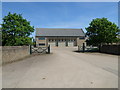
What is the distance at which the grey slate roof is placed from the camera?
4688cm

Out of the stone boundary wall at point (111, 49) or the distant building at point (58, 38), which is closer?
the stone boundary wall at point (111, 49)

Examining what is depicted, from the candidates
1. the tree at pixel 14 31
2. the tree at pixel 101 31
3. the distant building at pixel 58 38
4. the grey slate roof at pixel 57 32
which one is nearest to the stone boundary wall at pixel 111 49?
the tree at pixel 101 31

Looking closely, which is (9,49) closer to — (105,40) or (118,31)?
(105,40)

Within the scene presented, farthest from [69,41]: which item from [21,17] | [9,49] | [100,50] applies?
[9,49]

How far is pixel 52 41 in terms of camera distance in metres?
46.0

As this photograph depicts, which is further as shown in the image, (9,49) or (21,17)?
(21,17)

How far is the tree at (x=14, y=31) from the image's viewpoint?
15844 millimetres

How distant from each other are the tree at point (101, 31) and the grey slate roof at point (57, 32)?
27.6 m

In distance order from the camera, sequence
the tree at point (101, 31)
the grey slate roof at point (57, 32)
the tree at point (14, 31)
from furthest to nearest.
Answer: the grey slate roof at point (57, 32)
the tree at point (101, 31)
the tree at point (14, 31)

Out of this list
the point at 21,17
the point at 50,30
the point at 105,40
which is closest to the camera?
the point at 21,17

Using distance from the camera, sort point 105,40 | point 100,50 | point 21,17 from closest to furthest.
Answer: point 21,17 → point 105,40 → point 100,50

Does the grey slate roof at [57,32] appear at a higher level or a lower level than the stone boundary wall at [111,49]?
higher

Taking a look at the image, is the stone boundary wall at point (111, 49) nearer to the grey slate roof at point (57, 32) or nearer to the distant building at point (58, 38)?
the distant building at point (58, 38)

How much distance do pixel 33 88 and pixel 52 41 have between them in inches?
1665
